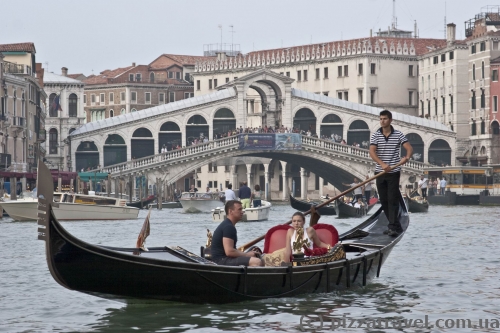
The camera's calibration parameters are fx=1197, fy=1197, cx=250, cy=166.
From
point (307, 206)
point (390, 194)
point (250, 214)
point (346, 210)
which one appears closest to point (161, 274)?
point (390, 194)

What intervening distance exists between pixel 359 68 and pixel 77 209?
30802 mm

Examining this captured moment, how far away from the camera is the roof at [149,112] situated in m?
49.0

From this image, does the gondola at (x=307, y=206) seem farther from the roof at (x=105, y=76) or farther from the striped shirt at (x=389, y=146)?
the roof at (x=105, y=76)

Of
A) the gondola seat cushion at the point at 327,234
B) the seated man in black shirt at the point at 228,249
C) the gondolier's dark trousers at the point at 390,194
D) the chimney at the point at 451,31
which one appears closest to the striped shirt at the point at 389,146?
the gondolier's dark trousers at the point at 390,194

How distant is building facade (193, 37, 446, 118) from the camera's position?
56188 millimetres

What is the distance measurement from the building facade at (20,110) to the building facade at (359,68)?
13766 mm

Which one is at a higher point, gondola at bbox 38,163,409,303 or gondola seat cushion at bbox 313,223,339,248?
gondola seat cushion at bbox 313,223,339,248

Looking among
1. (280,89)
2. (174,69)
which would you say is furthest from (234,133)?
(174,69)

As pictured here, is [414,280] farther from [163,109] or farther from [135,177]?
[163,109]

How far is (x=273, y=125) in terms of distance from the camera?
52.0 m

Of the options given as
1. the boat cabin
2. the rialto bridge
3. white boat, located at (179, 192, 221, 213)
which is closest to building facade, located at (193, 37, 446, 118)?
the rialto bridge

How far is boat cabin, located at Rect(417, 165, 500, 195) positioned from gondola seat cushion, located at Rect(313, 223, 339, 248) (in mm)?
30021

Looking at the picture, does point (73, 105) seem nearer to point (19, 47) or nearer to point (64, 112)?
point (64, 112)

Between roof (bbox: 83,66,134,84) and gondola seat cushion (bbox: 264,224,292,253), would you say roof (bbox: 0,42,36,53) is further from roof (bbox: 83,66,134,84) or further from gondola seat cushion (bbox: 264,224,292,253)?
gondola seat cushion (bbox: 264,224,292,253)
